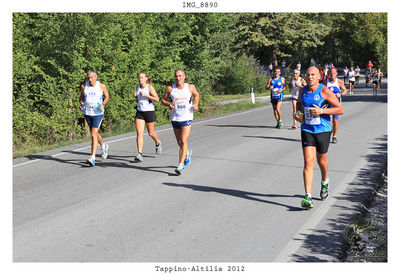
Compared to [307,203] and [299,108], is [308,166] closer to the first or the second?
[307,203]

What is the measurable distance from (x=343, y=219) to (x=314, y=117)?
1489 millimetres

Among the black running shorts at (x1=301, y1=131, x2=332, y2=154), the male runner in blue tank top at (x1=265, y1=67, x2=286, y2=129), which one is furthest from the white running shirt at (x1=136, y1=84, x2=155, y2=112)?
the male runner in blue tank top at (x1=265, y1=67, x2=286, y2=129)

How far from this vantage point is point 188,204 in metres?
7.43

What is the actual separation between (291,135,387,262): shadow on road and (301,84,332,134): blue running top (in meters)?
1.15

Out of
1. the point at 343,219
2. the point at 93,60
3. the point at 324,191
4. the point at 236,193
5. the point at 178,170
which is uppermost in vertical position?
the point at 93,60

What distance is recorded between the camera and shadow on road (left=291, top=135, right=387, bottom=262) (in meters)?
5.54

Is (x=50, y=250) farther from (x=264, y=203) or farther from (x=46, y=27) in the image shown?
(x=46, y=27)

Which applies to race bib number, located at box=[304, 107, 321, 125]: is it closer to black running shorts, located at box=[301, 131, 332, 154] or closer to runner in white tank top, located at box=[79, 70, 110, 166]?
black running shorts, located at box=[301, 131, 332, 154]

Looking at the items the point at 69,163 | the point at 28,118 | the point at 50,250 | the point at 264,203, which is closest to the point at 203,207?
the point at 264,203

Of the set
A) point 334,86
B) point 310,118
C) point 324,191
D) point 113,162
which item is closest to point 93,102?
point 113,162

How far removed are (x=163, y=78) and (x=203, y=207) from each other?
11675 millimetres

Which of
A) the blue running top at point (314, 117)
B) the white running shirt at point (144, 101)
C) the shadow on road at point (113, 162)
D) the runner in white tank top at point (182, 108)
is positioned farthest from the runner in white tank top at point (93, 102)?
the blue running top at point (314, 117)

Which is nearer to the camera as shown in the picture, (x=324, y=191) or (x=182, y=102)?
(x=324, y=191)

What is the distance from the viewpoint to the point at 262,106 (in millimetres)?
25125
